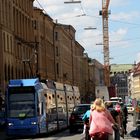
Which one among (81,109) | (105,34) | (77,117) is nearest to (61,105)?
(81,109)

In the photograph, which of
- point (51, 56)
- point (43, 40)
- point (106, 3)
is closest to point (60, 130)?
point (43, 40)

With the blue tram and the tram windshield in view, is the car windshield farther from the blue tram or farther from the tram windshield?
the tram windshield

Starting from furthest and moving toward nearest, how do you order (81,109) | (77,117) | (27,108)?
(81,109), (77,117), (27,108)

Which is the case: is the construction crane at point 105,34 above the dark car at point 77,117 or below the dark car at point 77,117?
above

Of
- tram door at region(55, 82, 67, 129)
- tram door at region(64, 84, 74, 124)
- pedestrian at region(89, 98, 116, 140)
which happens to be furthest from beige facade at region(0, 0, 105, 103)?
pedestrian at region(89, 98, 116, 140)

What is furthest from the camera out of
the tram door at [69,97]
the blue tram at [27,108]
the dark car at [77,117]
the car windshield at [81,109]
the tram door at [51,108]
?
the tram door at [69,97]

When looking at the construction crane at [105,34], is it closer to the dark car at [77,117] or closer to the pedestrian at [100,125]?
the dark car at [77,117]

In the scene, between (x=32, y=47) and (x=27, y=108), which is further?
(x=32, y=47)

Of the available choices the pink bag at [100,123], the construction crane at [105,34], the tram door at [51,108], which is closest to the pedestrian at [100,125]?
the pink bag at [100,123]

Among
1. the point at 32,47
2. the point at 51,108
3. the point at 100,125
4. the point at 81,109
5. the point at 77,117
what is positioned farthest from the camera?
the point at 32,47

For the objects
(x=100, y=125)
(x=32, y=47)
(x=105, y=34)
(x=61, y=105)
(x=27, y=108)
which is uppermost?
(x=105, y=34)

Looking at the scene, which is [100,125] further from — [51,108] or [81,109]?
[81,109]

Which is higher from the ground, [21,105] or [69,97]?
[69,97]

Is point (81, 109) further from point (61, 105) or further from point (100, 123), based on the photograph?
point (100, 123)
